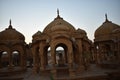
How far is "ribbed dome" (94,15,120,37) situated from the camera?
2055 centimetres

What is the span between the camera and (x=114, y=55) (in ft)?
66.0

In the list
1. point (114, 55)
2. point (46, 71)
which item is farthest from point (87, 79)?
point (114, 55)

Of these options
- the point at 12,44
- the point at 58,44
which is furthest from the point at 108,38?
the point at 12,44

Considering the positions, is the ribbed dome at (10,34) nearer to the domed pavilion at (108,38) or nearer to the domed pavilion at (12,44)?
the domed pavilion at (12,44)

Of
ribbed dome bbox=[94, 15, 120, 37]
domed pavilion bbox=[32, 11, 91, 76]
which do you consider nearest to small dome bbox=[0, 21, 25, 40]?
domed pavilion bbox=[32, 11, 91, 76]

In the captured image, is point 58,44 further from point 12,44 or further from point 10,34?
point 10,34

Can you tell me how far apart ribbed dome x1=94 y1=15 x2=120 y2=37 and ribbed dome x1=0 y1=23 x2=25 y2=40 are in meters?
10.8

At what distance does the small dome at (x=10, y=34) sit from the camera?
18.9 metres

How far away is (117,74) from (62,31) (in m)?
7.09

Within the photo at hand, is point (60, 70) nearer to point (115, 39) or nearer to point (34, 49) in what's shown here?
point (34, 49)

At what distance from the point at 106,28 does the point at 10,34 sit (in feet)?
42.7

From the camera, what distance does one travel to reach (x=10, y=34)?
62.7 ft

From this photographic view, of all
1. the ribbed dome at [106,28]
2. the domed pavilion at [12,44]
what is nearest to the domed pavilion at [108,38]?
the ribbed dome at [106,28]

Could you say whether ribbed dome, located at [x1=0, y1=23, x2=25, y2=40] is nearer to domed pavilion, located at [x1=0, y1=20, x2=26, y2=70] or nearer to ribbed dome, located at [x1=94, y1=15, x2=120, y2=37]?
domed pavilion, located at [x1=0, y1=20, x2=26, y2=70]
